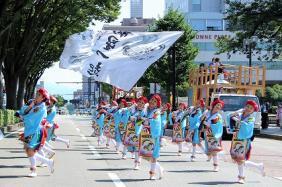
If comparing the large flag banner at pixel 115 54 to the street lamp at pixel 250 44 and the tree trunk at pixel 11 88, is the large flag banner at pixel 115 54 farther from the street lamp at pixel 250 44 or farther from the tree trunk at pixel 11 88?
the tree trunk at pixel 11 88

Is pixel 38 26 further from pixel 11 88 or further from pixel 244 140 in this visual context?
pixel 244 140

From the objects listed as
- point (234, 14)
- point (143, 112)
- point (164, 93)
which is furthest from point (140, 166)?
point (164, 93)

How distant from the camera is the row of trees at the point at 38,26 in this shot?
31.0 metres

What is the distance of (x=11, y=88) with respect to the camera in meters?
40.2

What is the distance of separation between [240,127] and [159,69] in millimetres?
36894

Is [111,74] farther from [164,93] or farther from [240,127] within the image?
[164,93]

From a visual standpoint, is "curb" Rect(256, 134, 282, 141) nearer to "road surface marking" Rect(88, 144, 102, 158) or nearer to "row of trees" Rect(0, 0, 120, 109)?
"row of trees" Rect(0, 0, 120, 109)

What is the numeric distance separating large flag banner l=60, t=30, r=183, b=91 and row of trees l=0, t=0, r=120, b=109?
9093 mm

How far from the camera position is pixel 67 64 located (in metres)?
16.3

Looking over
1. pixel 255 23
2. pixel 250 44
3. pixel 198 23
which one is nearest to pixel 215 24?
pixel 198 23

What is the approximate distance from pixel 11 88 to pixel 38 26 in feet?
27.5

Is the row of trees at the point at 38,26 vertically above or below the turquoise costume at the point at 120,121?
above

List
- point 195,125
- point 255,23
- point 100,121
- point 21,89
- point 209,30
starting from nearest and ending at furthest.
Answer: point 195,125, point 100,121, point 255,23, point 21,89, point 209,30

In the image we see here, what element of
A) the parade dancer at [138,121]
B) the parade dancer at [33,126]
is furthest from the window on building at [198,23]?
the parade dancer at [33,126]
